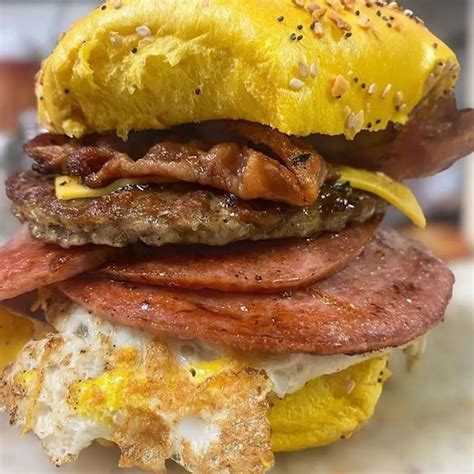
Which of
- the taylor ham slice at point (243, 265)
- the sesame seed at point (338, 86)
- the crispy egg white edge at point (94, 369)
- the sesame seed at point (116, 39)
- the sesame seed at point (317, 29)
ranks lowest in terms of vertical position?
the crispy egg white edge at point (94, 369)

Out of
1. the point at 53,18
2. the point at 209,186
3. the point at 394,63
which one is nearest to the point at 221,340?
the point at 209,186

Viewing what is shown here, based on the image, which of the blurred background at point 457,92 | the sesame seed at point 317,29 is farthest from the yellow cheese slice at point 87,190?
the blurred background at point 457,92

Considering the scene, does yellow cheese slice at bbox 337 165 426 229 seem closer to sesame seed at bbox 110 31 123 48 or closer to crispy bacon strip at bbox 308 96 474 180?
crispy bacon strip at bbox 308 96 474 180

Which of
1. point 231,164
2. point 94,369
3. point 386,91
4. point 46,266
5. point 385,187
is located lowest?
point 94,369

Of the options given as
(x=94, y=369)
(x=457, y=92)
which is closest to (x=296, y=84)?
(x=94, y=369)

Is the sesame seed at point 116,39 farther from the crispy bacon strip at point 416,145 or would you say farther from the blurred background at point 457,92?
the blurred background at point 457,92

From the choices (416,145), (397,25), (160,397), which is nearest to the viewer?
(160,397)

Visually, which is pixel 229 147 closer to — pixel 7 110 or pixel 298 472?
pixel 298 472

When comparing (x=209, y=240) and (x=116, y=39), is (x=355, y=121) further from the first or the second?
(x=116, y=39)
